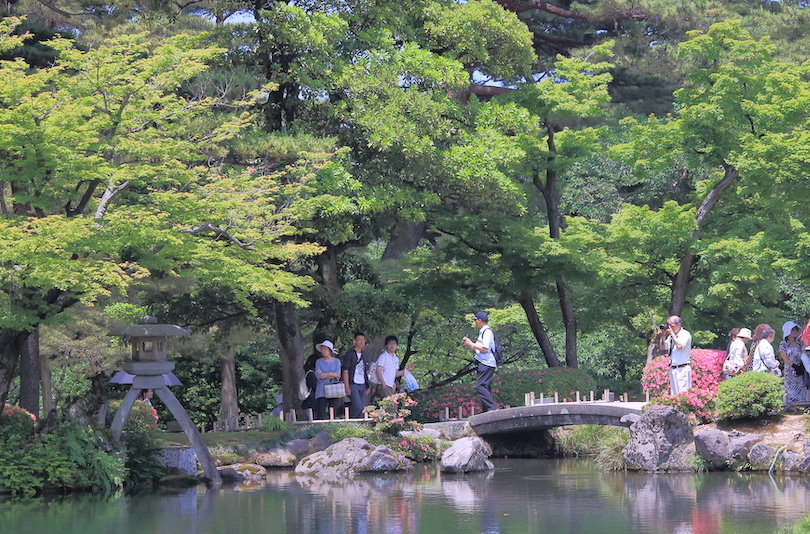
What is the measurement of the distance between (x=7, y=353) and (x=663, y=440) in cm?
983

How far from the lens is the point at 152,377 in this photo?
609 inches

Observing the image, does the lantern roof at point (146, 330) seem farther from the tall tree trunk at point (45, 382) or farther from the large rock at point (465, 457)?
the tall tree trunk at point (45, 382)

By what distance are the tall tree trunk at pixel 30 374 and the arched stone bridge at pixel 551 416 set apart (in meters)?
8.26

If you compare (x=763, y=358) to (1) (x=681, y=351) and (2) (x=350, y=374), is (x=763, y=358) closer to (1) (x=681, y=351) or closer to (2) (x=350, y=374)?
(1) (x=681, y=351)

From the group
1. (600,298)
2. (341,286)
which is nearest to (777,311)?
(600,298)

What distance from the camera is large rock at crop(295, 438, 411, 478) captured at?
16.5 meters

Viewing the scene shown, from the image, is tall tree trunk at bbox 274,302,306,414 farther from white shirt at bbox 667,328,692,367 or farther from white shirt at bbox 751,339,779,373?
white shirt at bbox 751,339,779,373

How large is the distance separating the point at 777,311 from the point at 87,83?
20024 millimetres

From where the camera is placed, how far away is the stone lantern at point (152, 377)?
15.3 m

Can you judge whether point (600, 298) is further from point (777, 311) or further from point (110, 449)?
point (110, 449)

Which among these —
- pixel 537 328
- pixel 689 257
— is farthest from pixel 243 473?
pixel 689 257

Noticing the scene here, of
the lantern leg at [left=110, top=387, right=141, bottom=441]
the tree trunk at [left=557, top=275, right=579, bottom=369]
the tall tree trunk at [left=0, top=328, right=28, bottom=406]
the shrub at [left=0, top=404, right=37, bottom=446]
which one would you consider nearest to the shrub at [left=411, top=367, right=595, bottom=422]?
the tree trunk at [left=557, top=275, right=579, bottom=369]

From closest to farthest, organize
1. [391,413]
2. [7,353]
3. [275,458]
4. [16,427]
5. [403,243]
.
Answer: [16,427] → [7,353] → [275,458] → [391,413] → [403,243]

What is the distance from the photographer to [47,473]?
1462 centimetres
